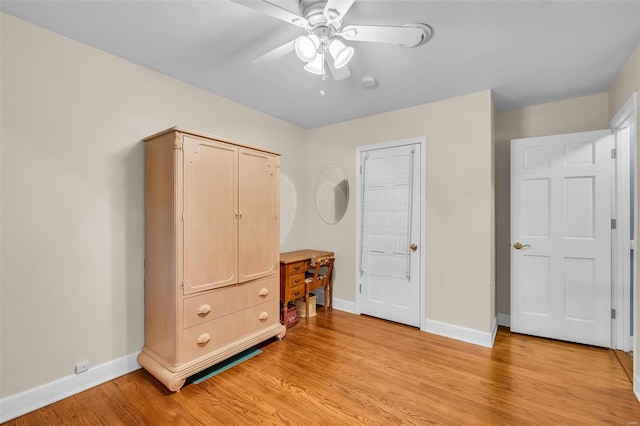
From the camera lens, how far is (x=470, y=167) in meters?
2.92

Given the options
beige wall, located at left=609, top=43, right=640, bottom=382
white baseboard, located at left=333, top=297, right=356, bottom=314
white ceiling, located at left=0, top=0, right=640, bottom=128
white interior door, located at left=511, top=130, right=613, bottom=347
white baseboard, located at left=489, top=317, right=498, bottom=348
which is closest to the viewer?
white ceiling, located at left=0, top=0, right=640, bottom=128

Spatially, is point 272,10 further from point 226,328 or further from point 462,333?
point 462,333

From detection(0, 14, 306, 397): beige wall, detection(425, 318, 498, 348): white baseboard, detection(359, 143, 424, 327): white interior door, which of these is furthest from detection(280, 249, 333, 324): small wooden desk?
detection(425, 318, 498, 348): white baseboard

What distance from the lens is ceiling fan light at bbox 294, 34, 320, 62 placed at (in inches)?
65.2

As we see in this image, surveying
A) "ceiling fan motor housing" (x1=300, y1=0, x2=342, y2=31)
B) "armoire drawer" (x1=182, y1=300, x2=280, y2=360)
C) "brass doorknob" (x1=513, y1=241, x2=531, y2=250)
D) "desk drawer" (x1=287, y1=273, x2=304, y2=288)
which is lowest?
"armoire drawer" (x1=182, y1=300, x2=280, y2=360)

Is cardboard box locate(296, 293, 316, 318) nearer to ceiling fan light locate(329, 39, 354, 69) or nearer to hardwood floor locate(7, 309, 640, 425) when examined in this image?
hardwood floor locate(7, 309, 640, 425)

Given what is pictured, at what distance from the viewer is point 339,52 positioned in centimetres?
179

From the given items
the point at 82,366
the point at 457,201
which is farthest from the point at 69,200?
the point at 457,201

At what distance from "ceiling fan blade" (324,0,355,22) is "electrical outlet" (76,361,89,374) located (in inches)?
109

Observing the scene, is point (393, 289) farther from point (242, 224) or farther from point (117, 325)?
point (117, 325)

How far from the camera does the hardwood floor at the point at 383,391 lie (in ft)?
5.95

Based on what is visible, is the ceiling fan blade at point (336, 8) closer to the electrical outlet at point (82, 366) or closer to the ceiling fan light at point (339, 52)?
the ceiling fan light at point (339, 52)

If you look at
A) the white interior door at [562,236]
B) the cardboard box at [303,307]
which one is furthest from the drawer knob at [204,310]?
the white interior door at [562,236]

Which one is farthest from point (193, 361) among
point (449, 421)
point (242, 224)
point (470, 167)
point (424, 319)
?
point (470, 167)
